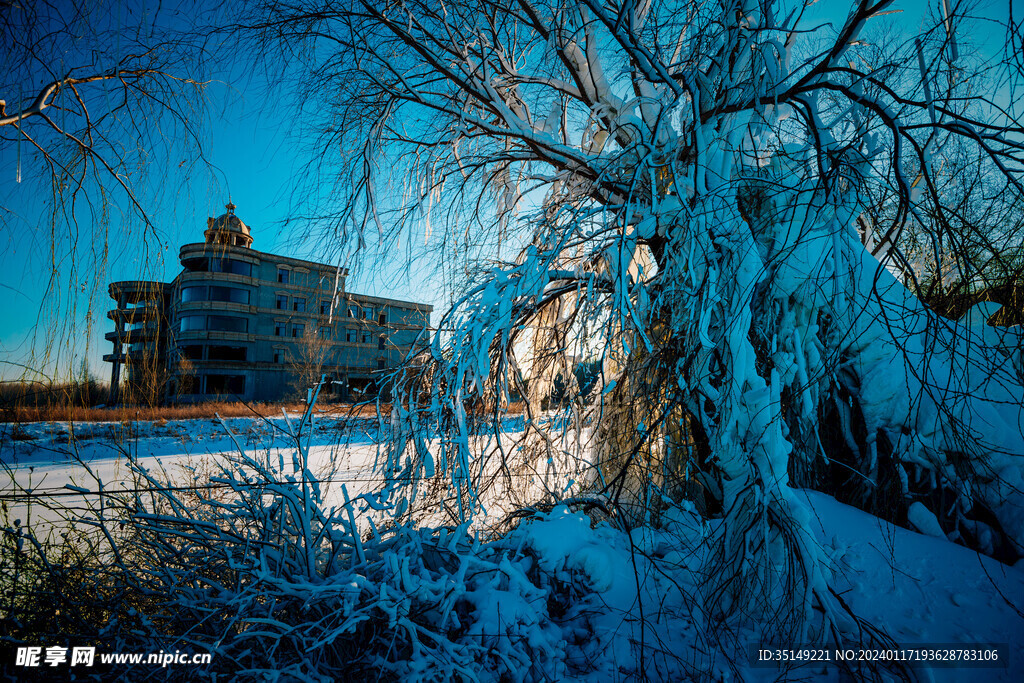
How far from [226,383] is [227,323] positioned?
12.0ft

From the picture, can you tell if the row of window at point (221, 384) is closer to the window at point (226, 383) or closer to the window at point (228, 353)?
the window at point (226, 383)

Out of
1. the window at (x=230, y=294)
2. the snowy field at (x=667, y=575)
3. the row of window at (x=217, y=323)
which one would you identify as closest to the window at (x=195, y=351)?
the row of window at (x=217, y=323)

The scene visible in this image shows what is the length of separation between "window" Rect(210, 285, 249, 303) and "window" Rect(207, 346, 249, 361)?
3.08 meters

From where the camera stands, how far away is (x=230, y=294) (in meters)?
23.6

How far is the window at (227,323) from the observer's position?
23641 millimetres

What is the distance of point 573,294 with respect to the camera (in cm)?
379

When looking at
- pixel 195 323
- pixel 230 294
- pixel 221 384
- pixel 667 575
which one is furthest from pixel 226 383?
pixel 667 575

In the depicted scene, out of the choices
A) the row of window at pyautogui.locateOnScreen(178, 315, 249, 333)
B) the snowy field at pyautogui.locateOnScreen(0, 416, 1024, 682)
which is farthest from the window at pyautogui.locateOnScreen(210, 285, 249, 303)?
the snowy field at pyautogui.locateOnScreen(0, 416, 1024, 682)

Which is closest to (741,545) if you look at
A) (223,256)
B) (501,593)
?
(501,593)

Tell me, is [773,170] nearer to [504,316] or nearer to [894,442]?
[894,442]

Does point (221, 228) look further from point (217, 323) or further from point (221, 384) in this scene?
point (221, 384)

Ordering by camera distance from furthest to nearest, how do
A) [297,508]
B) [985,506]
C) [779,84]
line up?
[985,506], [779,84], [297,508]

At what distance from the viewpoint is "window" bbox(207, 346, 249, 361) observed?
24297 mm

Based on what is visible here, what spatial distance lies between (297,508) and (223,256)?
146cm
